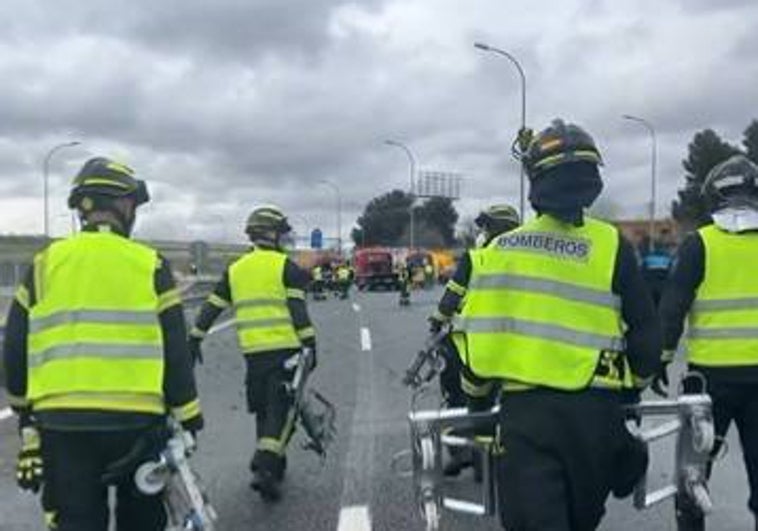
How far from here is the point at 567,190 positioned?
16.1 feet

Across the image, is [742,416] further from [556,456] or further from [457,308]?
[457,308]

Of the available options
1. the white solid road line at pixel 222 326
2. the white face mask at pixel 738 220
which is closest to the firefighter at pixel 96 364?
the white face mask at pixel 738 220

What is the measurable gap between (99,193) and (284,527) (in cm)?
335

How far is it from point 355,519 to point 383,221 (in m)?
136

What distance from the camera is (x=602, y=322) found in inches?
192

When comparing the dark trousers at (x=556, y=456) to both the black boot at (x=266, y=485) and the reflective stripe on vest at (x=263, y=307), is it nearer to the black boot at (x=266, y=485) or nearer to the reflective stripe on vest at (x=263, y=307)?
the black boot at (x=266, y=485)

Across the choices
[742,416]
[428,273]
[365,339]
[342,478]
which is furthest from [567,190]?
[428,273]

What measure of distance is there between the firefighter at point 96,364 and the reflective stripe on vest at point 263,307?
12.9 feet

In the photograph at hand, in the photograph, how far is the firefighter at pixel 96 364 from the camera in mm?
5238

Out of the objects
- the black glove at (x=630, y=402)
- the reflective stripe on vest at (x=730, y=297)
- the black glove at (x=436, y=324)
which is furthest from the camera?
the black glove at (x=436, y=324)

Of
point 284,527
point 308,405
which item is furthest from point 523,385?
point 308,405

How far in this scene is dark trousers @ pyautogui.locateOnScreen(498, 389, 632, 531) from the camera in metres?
4.72

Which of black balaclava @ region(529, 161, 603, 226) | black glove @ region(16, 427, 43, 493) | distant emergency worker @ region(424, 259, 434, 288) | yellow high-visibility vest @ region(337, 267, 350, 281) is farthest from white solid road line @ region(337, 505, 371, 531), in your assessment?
distant emergency worker @ region(424, 259, 434, 288)

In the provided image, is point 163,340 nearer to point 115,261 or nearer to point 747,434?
point 115,261
